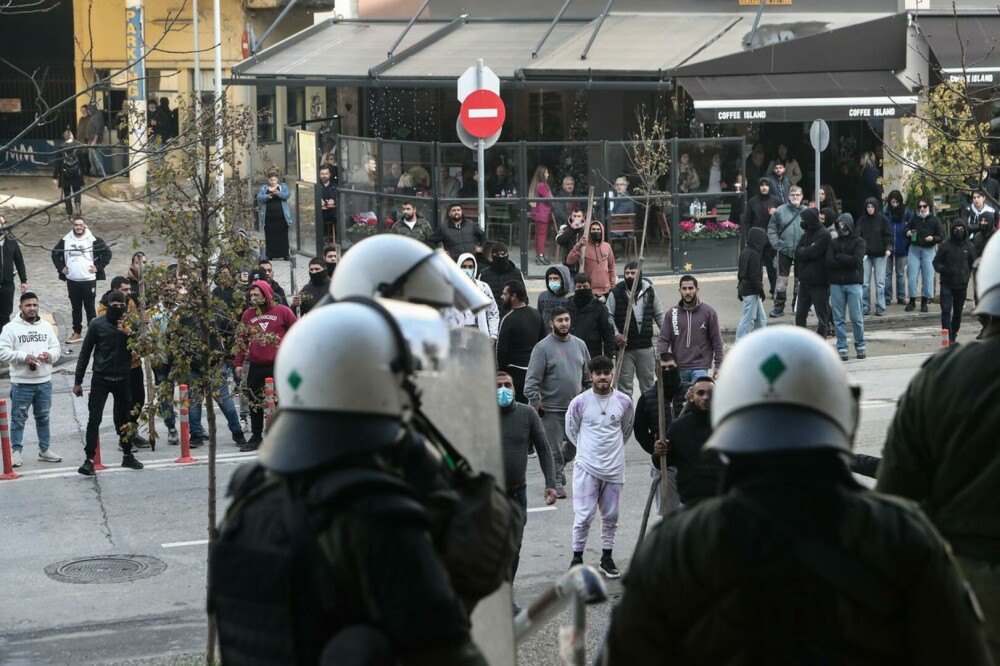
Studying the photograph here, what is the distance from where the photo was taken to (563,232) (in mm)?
19125

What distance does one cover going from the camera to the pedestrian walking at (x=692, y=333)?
45.6ft

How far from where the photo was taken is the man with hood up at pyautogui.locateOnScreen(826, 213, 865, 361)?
1748cm

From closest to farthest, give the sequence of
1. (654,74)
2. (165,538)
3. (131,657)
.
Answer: (131,657), (165,538), (654,74)

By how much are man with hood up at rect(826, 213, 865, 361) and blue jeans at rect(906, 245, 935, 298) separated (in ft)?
10.1

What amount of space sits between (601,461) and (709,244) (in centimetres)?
1379

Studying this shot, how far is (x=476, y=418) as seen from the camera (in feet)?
12.6

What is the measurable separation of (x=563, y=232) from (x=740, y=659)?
54.0ft

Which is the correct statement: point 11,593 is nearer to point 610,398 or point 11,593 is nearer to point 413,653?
point 610,398

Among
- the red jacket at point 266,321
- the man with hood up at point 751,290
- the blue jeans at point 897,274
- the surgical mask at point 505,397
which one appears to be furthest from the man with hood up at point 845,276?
the surgical mask at point 505,397

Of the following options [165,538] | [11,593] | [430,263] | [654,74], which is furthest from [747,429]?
[654,74]

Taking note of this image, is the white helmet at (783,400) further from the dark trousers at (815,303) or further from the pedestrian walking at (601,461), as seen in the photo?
the dark trousers at (815,303)

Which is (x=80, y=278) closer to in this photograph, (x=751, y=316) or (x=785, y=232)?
(x=751, y=316)

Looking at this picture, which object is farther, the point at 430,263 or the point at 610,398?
the point at 610,398

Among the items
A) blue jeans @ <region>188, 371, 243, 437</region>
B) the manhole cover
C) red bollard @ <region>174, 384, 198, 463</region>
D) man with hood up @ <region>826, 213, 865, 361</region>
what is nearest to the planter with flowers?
man with hood up @ <region>826, 213, 865, 361</region>
